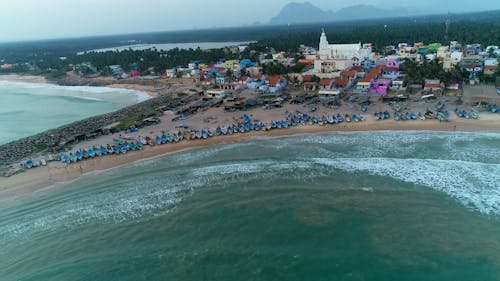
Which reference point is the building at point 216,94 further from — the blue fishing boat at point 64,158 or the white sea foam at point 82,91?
the blue fishing boat at point 64,158

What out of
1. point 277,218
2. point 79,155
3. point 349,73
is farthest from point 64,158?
point 349,73

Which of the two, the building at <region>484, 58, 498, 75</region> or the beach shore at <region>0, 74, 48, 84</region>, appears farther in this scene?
the beach shore at <region>0, 74, 48, 84</region>

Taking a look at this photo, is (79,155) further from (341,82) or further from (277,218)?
(341,82)

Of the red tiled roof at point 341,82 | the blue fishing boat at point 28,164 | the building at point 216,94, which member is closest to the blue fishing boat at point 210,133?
the building at point 216,94

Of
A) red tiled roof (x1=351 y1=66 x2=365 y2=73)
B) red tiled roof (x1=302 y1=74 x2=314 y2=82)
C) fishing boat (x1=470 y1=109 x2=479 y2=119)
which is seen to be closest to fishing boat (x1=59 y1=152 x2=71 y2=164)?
red tiled roof (x1=302 y1=74 x2=314 y2=82)

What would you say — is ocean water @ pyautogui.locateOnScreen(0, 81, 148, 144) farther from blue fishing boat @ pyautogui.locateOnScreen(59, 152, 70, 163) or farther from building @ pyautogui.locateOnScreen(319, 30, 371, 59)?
building @ pyautogui.locateOnScreen(319, 30, 371, 59)
